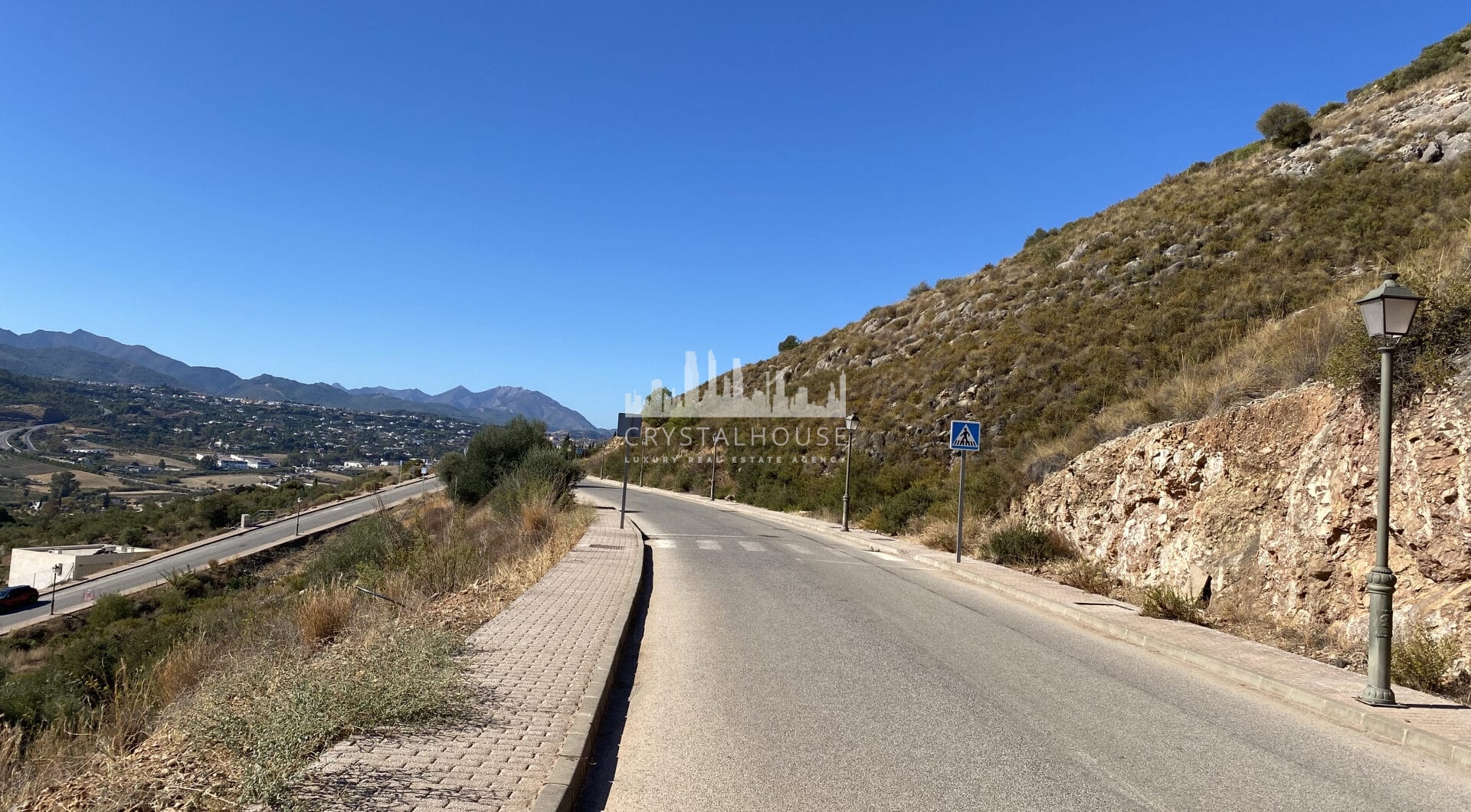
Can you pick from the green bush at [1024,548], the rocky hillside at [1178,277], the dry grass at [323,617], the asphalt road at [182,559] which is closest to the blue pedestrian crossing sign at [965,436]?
the green bush at [1024,548]

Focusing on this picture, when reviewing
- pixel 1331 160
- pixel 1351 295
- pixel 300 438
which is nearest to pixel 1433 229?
pixel 1351 295

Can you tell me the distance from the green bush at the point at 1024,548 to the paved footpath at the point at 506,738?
939 cm

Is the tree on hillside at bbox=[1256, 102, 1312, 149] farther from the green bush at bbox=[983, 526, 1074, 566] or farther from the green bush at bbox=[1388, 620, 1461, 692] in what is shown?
the green bush at bbox=[1388, 620, 1461, 692]

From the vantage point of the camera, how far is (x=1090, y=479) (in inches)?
591

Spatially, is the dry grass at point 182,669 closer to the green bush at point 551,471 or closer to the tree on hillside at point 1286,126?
the green bush at point 551,471

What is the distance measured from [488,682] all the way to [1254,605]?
29.4 ft

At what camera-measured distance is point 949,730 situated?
5.67 meters

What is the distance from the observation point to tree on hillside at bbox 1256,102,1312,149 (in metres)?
38.8

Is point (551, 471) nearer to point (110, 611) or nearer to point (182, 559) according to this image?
point (110, 611)

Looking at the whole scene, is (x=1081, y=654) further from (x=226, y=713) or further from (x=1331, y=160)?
(x=1331, y=160)

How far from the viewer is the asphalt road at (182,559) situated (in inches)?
1201

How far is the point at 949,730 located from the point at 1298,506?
6.47 meters

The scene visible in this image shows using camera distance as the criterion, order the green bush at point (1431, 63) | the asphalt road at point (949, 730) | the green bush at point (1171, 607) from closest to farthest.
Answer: the asphalt road at point (949, 730) → the green bush at point (1171, 607) → the green bush at point (1431, 63)

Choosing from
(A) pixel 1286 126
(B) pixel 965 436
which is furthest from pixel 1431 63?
(B) pixel 965 436
